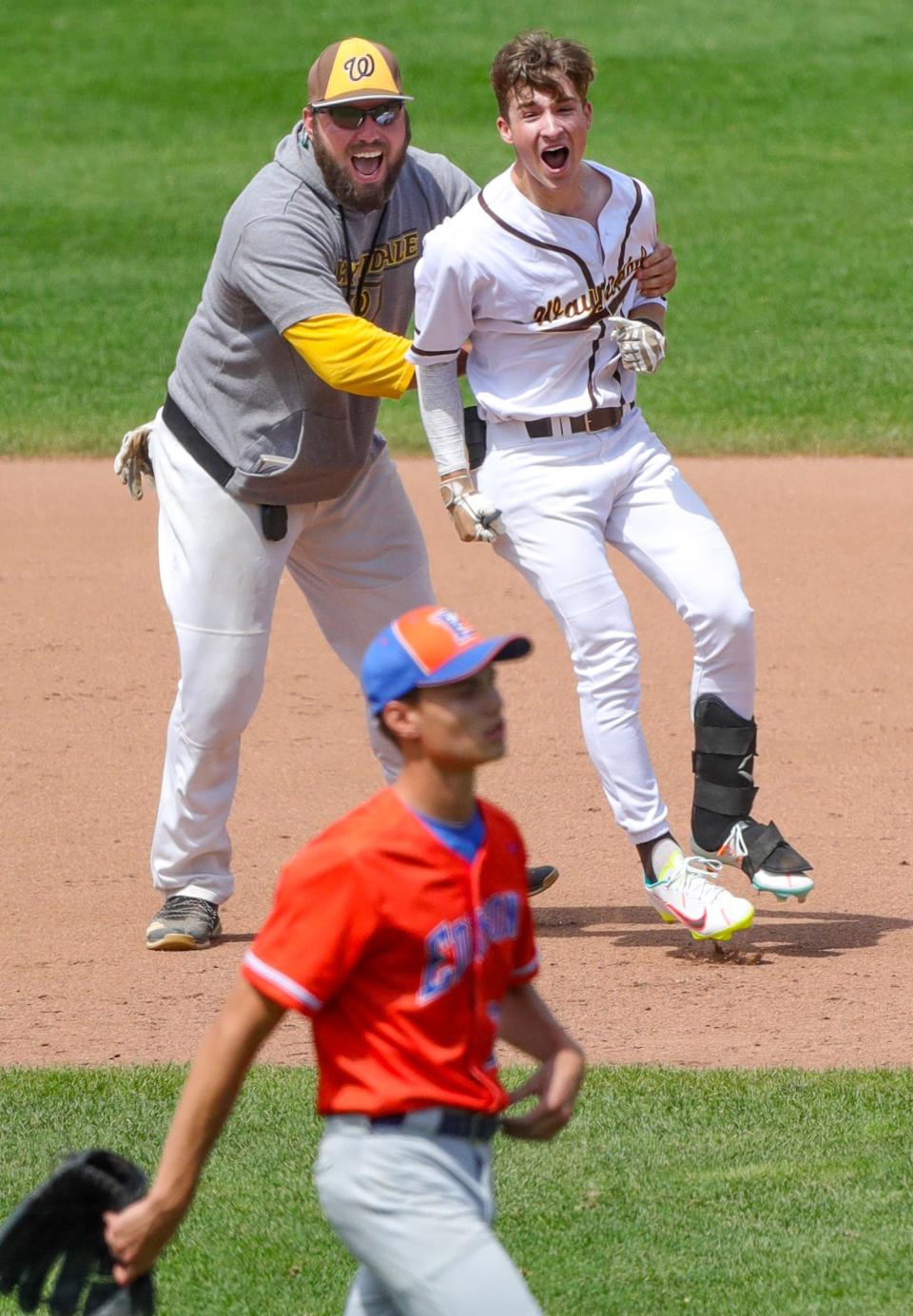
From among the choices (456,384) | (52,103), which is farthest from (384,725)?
(52,103)

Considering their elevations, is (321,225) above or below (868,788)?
above

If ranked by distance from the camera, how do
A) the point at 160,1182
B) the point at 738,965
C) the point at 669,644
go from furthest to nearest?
the point at 669,644, the point at 738,965, the point at 160,1182

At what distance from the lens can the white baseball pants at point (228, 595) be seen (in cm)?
570

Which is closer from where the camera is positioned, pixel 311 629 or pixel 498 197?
pixel 498 197

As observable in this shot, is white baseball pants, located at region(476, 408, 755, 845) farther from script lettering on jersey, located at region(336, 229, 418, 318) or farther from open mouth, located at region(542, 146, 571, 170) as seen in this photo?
open mouth, located at region(542, 146, 571, 170)

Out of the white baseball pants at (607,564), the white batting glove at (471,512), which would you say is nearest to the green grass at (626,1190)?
the white baseball pants at (607,564)

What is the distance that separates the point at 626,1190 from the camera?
430cm

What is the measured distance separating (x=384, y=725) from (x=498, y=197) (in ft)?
9.44

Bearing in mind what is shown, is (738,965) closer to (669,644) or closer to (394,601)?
(394,601)

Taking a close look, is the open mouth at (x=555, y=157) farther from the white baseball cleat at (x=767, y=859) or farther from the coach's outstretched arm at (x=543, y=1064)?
the coach's outstretched arm at (x=543, y=1064)

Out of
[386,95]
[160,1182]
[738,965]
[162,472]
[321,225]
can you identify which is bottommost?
[738,965]

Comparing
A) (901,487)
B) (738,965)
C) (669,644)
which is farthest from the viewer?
(901,487)

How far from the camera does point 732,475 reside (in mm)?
11367

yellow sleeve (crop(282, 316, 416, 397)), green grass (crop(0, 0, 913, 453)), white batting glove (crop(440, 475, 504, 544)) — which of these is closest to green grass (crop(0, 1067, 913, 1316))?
white batting glove (crop(440, 475, 504, 544))
